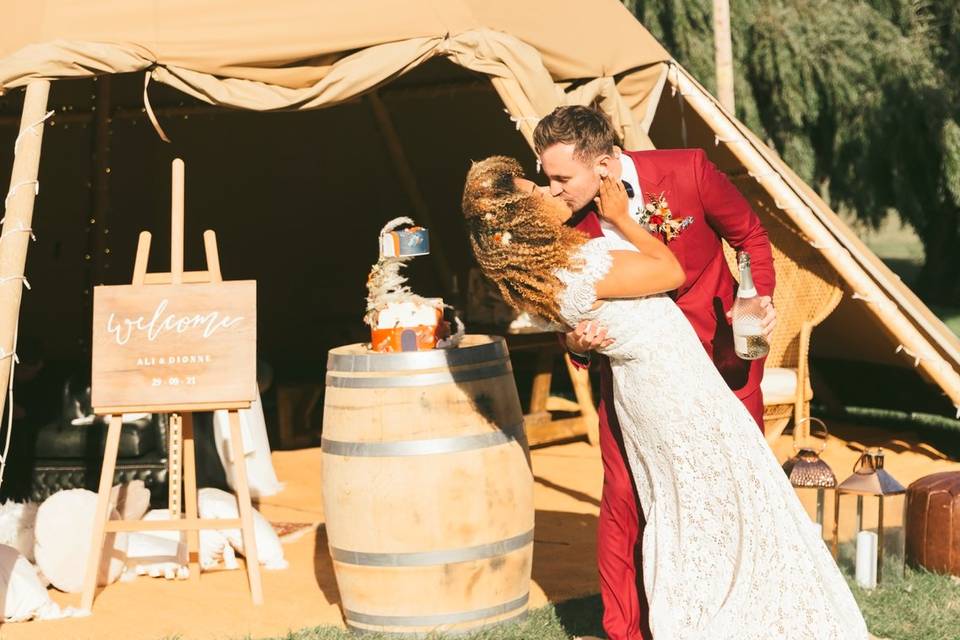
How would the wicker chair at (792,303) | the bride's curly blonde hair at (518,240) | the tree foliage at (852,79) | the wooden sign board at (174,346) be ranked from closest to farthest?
the bride's curly blonde hair at (518,240) < the wooden sign board at (174,346) < the wicker chair at (792,303) < the tree foliage at (852,79)

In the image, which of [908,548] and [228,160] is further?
[228,160]

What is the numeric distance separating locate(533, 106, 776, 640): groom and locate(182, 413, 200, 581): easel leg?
2059mm

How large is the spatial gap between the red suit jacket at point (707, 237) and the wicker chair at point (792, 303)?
3.03 meters

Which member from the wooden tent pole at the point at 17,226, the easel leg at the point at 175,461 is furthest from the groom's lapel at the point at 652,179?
the easel leg at the point at 175,461

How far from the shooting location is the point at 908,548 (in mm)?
5039

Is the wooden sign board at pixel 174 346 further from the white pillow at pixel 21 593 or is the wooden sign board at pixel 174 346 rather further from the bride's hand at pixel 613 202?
the bride's hand at pixel 613 202

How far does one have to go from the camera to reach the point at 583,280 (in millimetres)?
3514

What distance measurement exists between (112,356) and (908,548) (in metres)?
3.00

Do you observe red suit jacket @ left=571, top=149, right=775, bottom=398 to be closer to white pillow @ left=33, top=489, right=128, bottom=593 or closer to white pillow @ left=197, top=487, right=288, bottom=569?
white pillow @ left=197, top=487, right=288, bottom=569

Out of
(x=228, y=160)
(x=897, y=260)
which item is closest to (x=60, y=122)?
(x=228, y=160)

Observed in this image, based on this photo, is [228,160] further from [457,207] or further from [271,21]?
[271,21]

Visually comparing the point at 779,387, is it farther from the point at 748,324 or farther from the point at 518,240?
the point at 518,240

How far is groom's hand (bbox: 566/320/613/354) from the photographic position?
357cm

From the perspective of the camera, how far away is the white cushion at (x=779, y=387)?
23.1 feet
